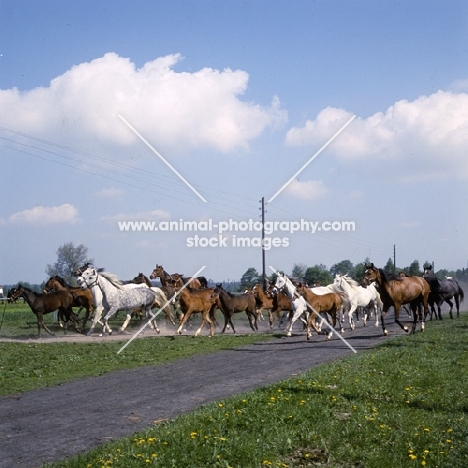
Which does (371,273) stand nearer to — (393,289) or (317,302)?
(393,289)

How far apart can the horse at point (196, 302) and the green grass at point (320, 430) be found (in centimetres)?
1508

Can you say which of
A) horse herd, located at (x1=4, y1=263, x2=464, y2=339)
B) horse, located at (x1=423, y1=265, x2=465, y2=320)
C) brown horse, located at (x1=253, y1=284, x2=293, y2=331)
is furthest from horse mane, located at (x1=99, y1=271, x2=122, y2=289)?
horse, located at (x1=423, y1=265, x2=465, y2=320)

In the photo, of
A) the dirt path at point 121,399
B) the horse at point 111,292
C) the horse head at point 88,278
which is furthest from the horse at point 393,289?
the horse head at point 88,278

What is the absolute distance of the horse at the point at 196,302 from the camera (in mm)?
28453

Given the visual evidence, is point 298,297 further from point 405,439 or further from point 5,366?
point 405,439

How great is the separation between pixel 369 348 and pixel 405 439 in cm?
1296

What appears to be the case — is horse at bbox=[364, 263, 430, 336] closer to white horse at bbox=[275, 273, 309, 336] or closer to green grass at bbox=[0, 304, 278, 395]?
white horse at bbox=[275, 273, 309, 336]

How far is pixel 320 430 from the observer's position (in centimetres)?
905

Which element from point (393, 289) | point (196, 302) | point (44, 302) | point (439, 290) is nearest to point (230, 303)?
point (196, 302)

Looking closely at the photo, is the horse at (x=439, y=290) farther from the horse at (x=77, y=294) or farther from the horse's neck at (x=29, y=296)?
the horse's neck at (x=29, y=296)

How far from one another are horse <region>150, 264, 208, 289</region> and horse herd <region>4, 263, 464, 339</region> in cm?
5

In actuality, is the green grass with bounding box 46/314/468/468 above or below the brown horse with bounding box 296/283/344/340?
below

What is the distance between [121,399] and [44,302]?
62.2 ft

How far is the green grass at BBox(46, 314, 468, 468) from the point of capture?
308 inches
